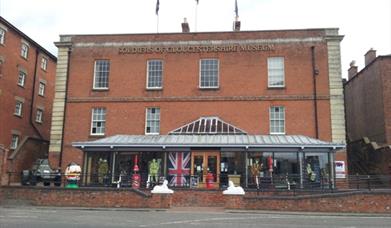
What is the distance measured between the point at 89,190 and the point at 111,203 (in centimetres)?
128

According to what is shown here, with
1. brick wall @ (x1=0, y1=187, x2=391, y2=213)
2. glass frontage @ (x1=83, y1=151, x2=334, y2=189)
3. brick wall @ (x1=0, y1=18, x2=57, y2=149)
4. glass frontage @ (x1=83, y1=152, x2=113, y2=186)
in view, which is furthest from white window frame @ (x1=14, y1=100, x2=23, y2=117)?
brick wall @ (x1=0, y1=187, x2=391, y2=213)

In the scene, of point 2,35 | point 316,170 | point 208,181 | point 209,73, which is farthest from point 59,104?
point 316,170

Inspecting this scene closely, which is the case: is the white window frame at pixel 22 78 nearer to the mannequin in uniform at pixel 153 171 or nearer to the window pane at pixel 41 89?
the window pane at pixel 41 89

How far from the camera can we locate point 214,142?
77.9 ft

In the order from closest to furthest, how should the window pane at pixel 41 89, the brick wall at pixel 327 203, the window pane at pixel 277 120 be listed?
the brick wall at pixel 327 203
the window pane at pixel 277 120
the window pane at pixel 41 89

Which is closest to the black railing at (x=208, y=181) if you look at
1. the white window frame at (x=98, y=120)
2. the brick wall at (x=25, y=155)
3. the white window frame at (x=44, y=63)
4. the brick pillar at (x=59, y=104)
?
the brick pillar at (x=59, y=104)

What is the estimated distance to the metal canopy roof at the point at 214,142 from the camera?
23.0m

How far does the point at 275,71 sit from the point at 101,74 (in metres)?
11.9

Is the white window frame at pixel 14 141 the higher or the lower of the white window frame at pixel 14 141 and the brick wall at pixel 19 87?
the lower

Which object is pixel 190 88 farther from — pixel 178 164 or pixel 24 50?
pixel 24 50

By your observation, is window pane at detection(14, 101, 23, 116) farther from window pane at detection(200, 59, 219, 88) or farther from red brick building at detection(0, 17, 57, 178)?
window pane at detection(200, 59, 219, 88)

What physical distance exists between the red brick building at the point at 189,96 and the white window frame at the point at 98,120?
0.07 meters

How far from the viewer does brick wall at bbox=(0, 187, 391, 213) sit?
18125mm

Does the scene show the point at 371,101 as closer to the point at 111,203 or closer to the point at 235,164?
the point at 235,164
